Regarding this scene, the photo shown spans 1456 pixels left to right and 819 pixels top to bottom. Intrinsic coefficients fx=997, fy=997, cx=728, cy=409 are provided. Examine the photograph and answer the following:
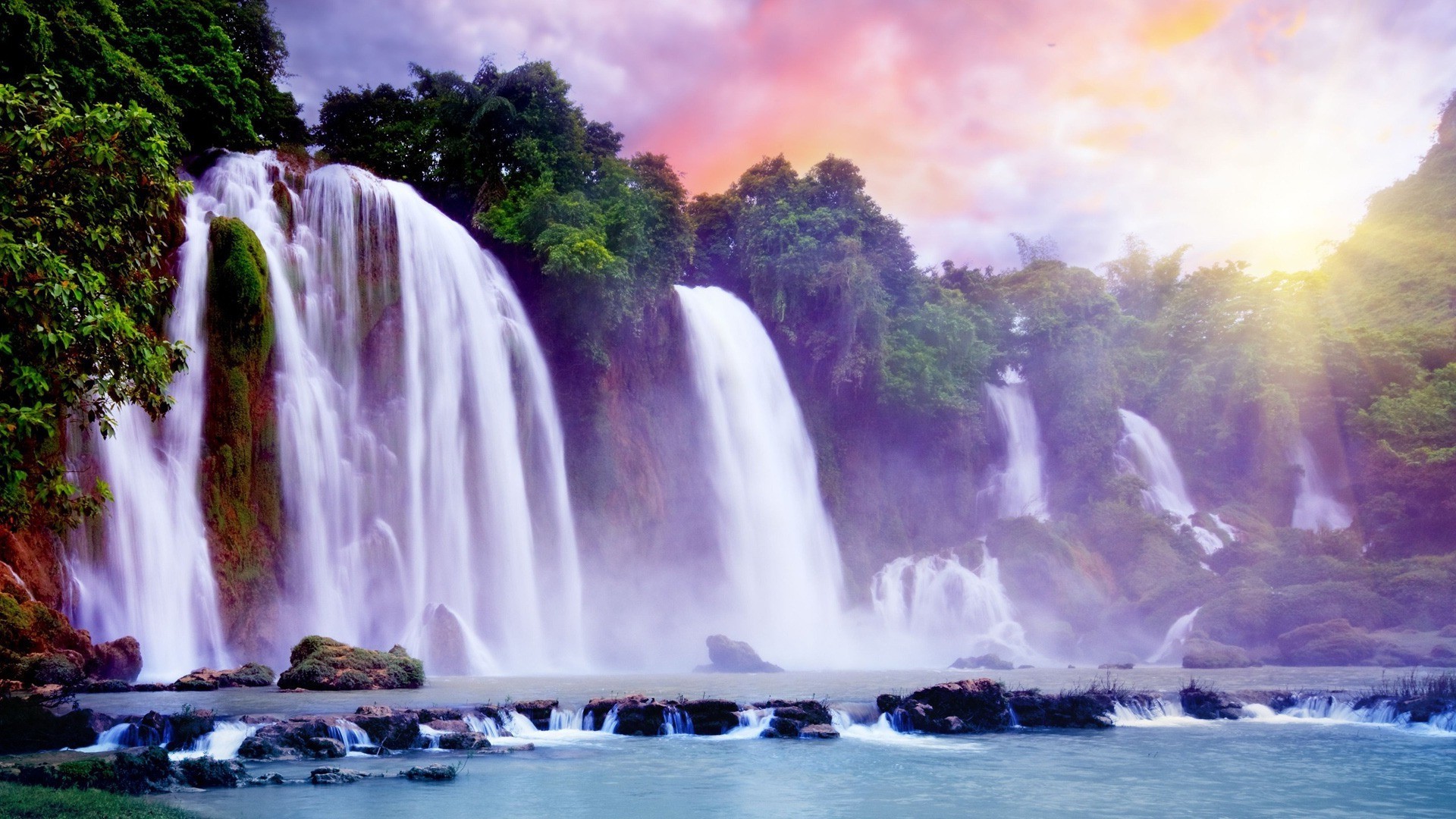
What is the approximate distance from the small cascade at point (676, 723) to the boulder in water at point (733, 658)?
517 inches

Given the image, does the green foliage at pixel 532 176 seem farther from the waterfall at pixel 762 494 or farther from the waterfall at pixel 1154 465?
the waterfall at pixel 1154 465

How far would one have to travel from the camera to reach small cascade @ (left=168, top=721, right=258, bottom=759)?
1085 centimetres

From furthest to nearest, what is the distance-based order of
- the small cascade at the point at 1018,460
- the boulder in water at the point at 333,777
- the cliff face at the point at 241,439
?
1. the small cascade at the point at 1018,460
2. the cliff face at the point at 241,439
3. the boulder in water at the point at 333,777

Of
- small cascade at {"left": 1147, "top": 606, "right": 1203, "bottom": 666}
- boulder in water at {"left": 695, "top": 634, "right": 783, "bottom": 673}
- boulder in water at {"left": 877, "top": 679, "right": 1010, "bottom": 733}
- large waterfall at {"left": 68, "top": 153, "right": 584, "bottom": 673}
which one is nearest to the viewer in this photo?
boulder in water at {"left": 877, "top": 679, "right": 1010, "bottom": 733}

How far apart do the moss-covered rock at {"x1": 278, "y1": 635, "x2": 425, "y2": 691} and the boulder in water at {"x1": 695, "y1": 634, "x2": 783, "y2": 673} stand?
1046 centimetres

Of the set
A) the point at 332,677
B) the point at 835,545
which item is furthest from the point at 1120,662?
the point at 332,677

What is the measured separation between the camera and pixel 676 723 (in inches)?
560

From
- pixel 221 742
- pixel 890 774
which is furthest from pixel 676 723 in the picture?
pixel 221 742

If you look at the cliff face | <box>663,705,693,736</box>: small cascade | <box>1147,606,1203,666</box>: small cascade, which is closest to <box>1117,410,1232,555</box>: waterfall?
<box>1147,606,1203,666</box>: small cascade

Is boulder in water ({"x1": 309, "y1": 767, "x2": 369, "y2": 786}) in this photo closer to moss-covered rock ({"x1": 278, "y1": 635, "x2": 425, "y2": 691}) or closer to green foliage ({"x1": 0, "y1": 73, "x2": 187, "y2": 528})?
green foliage ({"x1": 0, "y1": 73, "x2": 187, "y2": 528})

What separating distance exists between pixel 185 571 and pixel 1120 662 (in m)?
26.0

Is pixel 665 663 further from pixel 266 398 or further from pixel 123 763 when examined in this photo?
pixel 123 763

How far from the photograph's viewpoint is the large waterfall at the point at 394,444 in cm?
2273

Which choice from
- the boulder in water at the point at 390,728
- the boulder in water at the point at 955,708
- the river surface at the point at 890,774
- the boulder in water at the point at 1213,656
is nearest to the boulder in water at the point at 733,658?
the river surface at the point at 890,774
